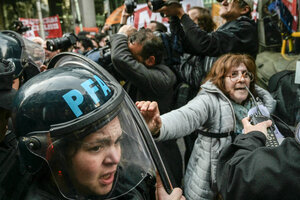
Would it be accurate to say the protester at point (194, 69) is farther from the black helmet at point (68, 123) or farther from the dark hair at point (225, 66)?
the black helmet at point (68, 123)

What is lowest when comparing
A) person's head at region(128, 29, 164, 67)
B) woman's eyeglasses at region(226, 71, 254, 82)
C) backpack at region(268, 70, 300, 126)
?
backpack at region(268, 70, 300, 126)

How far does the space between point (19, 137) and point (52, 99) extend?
8.4 inches

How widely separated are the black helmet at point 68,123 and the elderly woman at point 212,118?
2.02 ft

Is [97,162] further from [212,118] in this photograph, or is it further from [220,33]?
[220,33]

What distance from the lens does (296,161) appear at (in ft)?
3.18

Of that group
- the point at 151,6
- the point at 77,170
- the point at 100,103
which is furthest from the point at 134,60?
the point at 77,170

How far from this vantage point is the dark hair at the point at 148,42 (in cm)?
228

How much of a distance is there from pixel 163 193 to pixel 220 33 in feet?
5.54

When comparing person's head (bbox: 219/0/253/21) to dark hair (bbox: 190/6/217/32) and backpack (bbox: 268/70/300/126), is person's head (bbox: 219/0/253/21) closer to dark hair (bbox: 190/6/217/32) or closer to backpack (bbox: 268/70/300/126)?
dark hair (bbox: 190/6/217/32)

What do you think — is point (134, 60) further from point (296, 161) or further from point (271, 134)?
point (296, 161)

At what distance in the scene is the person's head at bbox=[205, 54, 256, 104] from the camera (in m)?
2.03

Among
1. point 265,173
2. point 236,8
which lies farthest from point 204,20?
point 265,173

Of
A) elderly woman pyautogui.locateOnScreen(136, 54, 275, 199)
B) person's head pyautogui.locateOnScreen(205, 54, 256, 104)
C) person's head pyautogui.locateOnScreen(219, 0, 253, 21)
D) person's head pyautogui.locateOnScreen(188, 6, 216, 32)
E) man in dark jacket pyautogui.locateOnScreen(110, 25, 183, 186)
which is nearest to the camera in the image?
elderly woman pyautogui.locateOnScreen(136, 54, 275, 199)

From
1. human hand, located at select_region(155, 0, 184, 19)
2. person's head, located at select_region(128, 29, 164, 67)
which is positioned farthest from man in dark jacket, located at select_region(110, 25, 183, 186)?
→ human hand, located at select_region(155, 0, 184, 19)
